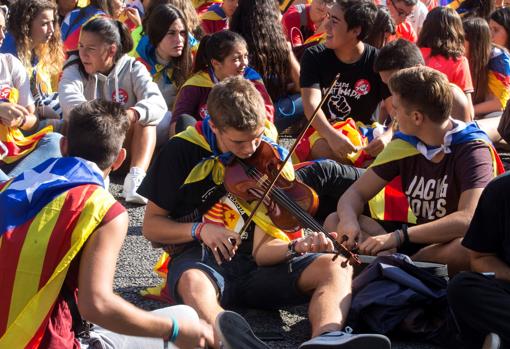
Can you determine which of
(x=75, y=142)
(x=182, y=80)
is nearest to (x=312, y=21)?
(x=182, y=80)

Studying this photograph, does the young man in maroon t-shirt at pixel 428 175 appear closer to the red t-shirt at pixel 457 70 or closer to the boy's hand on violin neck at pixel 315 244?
the boy's hand on violin neck at pixel 315 244

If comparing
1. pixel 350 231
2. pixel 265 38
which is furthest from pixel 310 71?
pixel 350 231

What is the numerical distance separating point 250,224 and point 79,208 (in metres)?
1.26

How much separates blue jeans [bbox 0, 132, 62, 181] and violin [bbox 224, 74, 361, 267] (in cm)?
187

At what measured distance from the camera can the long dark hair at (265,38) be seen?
654cm

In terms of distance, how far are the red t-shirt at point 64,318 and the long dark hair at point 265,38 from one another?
3.84m

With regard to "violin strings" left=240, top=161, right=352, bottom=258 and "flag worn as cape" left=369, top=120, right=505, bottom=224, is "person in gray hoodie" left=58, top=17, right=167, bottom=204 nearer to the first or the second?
"flag worn as cape" left=369, top=120, right=505, bottom=224

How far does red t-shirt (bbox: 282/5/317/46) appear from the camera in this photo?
7746mm

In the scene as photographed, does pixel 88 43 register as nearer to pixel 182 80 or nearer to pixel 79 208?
pixel 182 80

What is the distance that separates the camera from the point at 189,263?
12.6 ft

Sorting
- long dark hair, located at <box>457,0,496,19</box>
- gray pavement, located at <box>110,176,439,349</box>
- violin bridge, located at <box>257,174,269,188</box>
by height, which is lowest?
gray pavement, located at <box>110,176,439,349</box>

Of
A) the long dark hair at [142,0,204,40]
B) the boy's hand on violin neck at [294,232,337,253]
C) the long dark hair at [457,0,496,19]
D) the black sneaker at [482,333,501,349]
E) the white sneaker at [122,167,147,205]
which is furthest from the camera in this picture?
the long dark hair at [457,0,496,19]

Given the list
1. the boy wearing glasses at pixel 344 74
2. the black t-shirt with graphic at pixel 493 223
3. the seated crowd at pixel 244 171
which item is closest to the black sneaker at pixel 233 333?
the seated crowd at pixel 244 171

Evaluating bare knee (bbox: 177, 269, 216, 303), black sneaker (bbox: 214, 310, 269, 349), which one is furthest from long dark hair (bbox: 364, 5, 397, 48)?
black sneaker (bbox: 214, 310, 269, 349)
